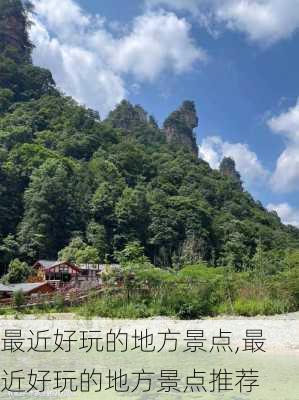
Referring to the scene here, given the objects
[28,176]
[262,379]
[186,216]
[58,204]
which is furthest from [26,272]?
[262,379]

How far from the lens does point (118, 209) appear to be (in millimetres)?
67000

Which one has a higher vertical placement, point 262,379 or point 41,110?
point 41,110

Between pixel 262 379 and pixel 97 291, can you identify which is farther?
pixel 97 291

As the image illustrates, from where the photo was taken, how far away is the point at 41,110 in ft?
303

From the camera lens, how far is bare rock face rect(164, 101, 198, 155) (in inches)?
5468

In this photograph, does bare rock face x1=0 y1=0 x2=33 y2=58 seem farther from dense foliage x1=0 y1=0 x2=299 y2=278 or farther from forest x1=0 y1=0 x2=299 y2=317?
dense foliage x1=0 y1=0 x2=299 y2=278

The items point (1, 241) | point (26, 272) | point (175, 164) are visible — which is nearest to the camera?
point (26, 272)

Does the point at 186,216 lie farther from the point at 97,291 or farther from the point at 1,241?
the point at 97,291

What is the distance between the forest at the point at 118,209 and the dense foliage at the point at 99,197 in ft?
0.58

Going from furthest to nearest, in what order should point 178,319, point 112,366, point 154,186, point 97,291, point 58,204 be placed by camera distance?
point 154,186
point 58,204
point 97,291
point 178,319
point 112,366

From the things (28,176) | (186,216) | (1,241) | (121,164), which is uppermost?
(121,164)

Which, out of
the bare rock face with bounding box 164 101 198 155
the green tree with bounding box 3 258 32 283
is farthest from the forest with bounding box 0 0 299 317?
the bare rock face with bounding box 164 101 198 155

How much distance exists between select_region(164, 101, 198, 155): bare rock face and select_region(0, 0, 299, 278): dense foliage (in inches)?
1290

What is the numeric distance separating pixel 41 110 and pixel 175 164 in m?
25.9
